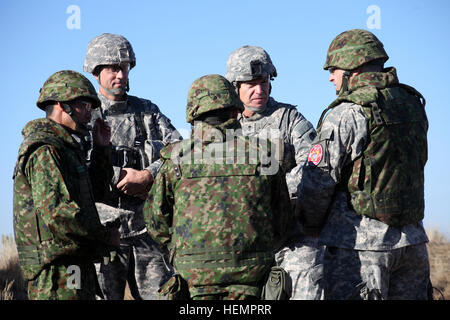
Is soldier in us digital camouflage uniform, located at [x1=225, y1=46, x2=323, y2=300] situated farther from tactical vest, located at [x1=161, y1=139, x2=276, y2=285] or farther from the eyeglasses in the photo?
tactical vest, located at [x1=161, y1=139, x2=276, y2=285]

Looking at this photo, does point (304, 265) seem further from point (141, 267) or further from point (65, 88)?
point (65, 88)

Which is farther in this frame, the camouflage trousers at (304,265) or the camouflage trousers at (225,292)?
the camouflage trousers at (304,265)

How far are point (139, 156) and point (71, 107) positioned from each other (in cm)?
192

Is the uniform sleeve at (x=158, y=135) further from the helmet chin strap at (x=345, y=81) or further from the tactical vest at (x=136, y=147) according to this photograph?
the helmet chin strap at (x=345, y=81)

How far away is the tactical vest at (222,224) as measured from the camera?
5484 millimetres

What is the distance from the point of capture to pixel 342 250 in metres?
6.51

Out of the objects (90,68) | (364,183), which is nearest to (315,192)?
(364,183)

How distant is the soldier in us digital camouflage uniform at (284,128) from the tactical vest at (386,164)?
1.01 m

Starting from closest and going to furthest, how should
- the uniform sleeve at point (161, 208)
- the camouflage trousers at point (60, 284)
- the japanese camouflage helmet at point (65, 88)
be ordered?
the camouflage trousers at point (60, 284) < the uniform sleeve at point (161, 208) < the japanese camouflage helmet at point (65, 88)

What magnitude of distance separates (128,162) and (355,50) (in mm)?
2850

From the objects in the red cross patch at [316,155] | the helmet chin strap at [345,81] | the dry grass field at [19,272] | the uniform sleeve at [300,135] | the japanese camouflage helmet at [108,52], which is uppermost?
the japanese camouflage helmet at [108,52]

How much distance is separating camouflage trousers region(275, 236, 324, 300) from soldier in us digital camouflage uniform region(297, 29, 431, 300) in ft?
2.50

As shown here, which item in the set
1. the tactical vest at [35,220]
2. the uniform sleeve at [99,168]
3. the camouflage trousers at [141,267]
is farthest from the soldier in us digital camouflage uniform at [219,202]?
the camouflage trousers at [141,267]

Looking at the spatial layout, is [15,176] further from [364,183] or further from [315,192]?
[364,183]
